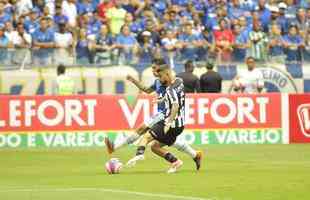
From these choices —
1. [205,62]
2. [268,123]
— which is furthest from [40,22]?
[268,123]

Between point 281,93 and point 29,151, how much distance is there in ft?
23.1

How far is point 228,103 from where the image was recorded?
24875 millimetres

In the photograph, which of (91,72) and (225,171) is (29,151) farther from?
(225,171)

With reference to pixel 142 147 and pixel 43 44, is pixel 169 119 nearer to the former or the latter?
pixel 142 147

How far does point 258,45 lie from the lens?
89.3 ft

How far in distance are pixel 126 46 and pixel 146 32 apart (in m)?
1.52

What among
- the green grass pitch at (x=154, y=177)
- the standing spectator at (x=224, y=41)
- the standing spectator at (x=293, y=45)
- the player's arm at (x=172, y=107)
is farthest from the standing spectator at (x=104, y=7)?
the player's arm at (x=172, y=107)

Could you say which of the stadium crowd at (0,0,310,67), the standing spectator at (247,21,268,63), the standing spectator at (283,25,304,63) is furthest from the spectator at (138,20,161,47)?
the standing spectator at (283,25,304,63)

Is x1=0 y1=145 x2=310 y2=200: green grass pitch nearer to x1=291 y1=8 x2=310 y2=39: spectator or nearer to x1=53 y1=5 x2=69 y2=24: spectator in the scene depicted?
x1=53 y1=5 x2=69 y2=24: spectator

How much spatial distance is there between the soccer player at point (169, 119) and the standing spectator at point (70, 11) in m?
11.4

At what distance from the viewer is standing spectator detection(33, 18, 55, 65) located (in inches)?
971

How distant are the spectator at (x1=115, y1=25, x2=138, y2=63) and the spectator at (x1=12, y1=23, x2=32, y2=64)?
2437 millimetres

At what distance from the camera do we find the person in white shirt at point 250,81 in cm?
2658

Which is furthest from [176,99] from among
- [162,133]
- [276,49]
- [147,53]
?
[276,49]
